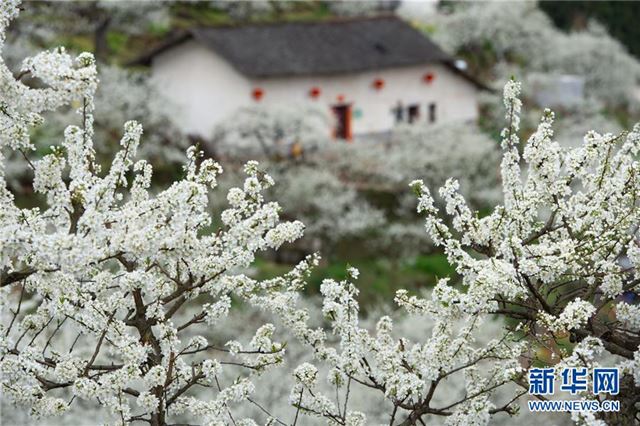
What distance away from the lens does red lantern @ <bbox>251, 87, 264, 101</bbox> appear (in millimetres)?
28953

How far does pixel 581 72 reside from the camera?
3972cm

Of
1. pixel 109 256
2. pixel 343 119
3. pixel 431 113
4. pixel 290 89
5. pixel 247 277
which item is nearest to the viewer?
pixel 109 256

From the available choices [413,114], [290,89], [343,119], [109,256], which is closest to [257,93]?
[290,89]

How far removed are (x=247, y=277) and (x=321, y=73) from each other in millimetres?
24025

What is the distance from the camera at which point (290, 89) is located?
2998cm

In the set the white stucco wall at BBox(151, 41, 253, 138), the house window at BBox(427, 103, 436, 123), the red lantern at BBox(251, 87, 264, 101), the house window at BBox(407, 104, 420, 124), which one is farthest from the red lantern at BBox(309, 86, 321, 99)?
the house window at BBox(427, 103, 436, 123)

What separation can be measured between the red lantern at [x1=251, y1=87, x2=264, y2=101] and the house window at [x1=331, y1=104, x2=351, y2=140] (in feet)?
10.3

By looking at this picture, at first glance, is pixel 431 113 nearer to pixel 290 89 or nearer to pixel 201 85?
pixel 290 89

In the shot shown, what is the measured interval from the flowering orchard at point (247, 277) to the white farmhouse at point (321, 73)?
21674 mm

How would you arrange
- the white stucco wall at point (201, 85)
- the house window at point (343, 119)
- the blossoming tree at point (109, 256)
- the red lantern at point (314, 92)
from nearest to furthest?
the blossoming tree at point (109, 256)
the white stucco wall at point (201, 85)
the red lantern at point (314, 92)
the house window at point (343, 119)

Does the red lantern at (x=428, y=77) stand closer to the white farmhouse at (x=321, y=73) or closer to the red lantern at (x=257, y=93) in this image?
the white farmhouse at (x=321, y=73)

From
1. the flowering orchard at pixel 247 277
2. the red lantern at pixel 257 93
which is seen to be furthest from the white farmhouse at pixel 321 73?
the flowering orchard at pixel 247 277

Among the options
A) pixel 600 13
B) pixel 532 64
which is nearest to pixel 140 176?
pixel 532 64

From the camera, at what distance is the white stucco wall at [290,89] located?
96.7 feet
